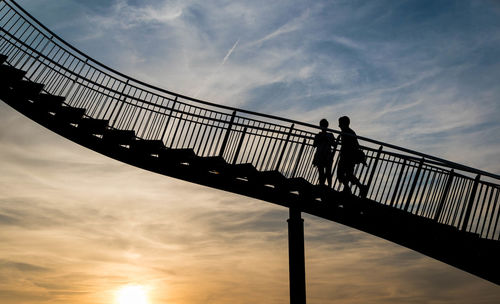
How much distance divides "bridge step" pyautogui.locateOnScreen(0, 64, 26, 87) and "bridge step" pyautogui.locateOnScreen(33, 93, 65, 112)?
0.76 meters

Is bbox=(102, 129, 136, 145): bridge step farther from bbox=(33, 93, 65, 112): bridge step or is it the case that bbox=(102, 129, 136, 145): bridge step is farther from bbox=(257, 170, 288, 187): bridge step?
bbox=(257, 170, 288, 187): bridge step

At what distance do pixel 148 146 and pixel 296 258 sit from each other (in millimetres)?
4976

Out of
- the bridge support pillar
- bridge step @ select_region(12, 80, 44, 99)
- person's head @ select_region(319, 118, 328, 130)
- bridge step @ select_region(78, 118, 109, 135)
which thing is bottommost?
the bridge support pillar

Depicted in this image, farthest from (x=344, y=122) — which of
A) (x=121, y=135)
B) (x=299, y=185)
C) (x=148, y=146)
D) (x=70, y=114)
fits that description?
(x=70, y=114)

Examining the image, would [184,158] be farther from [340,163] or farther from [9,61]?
[9,61]

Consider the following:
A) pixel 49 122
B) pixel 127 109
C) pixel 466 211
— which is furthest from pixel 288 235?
pixel 49 122

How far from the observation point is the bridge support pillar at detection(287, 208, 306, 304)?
10164mm

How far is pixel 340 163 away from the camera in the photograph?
1020cm

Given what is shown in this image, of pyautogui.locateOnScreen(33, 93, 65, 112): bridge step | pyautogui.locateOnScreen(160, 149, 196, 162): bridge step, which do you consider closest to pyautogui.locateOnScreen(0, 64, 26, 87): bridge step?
pyautogui.locateOnScreen(33, 93, 65, 112): bridge step

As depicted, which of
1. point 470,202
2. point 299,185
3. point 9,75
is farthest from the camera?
point 9,75

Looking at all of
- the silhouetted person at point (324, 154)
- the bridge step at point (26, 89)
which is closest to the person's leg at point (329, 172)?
the silhouetted person at point (324, 154)

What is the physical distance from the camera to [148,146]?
10797 millimetres

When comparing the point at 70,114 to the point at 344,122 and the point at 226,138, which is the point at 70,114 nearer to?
the point at 226,138

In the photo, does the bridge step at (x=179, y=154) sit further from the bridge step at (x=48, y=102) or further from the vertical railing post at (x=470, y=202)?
the vertical railing post at (x=470, y=202)
